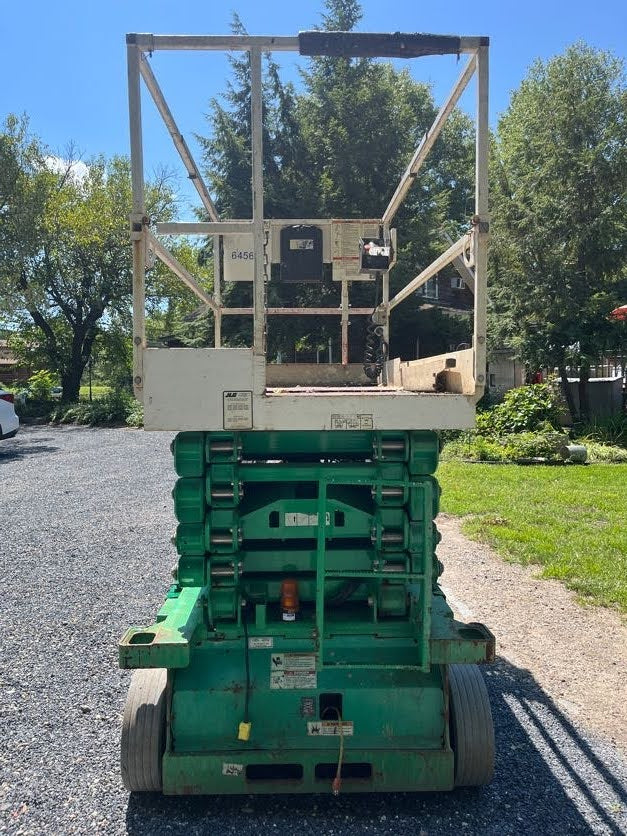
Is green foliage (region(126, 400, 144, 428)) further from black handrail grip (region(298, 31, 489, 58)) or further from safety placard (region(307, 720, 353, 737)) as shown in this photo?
black handrail grip (region(298, 31, 489, 58))

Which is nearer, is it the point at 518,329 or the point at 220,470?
the point at 220,470

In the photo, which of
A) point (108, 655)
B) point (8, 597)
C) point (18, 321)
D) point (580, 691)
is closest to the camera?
point (580, 691)

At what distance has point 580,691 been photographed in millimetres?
3857

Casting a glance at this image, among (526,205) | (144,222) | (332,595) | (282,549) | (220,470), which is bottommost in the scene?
(332,595)

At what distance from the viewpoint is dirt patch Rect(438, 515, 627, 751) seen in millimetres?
3736

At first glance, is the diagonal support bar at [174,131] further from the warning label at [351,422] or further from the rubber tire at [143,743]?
the rubber tire at [143,743]

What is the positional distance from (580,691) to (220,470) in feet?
8.61

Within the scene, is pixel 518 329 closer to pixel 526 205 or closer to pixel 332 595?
pixel 526 205

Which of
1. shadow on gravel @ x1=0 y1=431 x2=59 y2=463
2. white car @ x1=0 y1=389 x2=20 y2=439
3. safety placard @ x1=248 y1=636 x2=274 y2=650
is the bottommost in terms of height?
shadow on gravel @ x1=0 y1=431 x2=59 y2=463

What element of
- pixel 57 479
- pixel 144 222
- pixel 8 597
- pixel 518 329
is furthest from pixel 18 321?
pixel 144 222

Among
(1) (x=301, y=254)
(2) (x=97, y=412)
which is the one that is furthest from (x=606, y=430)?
(2) (x=97, y=412)

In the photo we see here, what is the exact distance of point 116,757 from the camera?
3156 mm

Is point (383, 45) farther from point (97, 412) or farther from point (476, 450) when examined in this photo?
point (97, 412)

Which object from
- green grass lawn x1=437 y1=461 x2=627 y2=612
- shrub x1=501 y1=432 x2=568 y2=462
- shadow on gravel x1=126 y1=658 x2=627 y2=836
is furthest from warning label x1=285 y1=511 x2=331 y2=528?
shrub x1=501 y1=432 x2=568 y2=462
